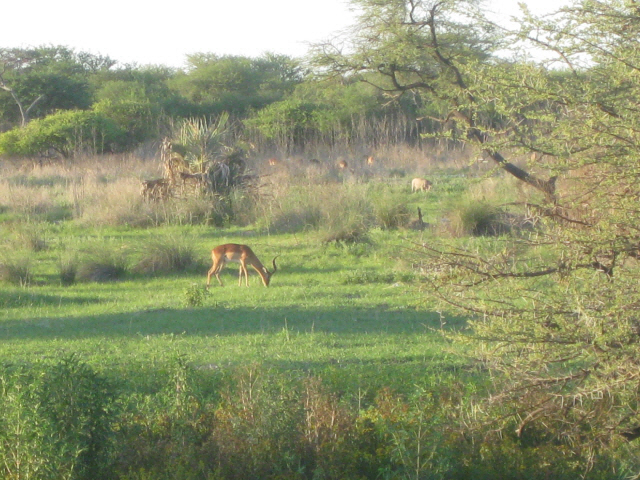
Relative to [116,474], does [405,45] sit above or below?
above

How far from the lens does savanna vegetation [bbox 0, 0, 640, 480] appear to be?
203 inches

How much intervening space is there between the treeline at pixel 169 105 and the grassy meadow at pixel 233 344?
6.20 meters

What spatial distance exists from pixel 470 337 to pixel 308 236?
11950 mm

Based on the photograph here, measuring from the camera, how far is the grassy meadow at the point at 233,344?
5.18 m

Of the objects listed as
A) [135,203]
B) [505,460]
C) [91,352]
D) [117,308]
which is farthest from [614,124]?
[135,203]

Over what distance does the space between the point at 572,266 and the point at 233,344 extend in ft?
15.3

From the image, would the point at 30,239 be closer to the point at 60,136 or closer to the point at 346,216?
the point at 346,216

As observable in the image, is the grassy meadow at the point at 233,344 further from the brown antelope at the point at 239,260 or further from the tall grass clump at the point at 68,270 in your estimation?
the brown antelope at the point at 239,260

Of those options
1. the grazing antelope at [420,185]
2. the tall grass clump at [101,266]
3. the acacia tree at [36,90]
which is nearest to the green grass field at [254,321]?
the tall grass clump at [101,266]

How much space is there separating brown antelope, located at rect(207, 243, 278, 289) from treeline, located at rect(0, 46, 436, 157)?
9.58 meters

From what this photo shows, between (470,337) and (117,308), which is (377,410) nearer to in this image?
(470,337)

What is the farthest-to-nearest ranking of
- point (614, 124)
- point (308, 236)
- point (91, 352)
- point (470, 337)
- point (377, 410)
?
point (308, 236) → point (91, 352) → point (377, 410) → point (470, 337) → point (614, 124)

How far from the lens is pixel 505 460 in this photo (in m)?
5.48

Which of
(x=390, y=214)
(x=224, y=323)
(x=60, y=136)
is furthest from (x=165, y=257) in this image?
(x=60, y=136)
